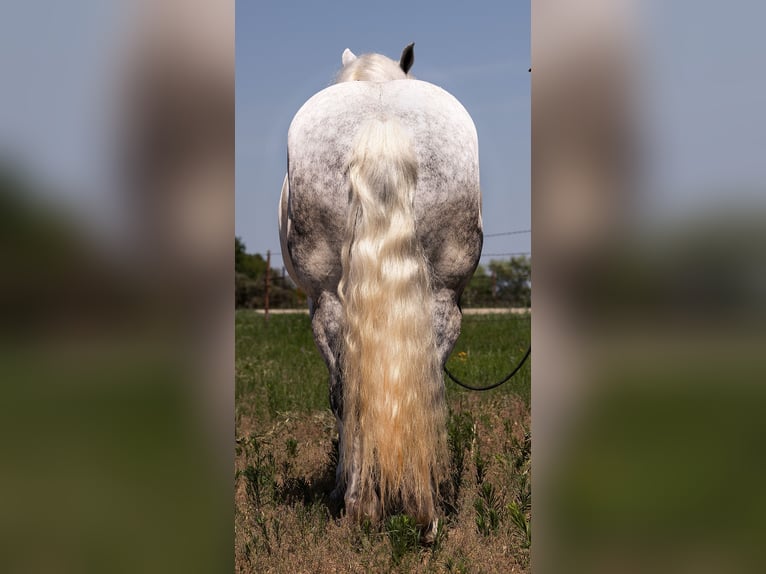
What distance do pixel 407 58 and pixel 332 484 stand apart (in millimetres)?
2488

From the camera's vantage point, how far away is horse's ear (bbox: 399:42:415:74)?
3.42 metres

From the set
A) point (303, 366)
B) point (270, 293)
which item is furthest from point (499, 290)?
point (303, 366)

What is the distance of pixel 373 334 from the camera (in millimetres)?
2781

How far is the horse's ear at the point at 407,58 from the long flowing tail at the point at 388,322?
2.55ft

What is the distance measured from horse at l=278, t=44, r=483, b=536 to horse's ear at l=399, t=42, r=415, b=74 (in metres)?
0.39

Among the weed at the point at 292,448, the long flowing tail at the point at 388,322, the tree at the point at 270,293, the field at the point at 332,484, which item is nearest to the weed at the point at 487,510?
the field at the point at 332,484

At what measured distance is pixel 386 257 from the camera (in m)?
2.77
